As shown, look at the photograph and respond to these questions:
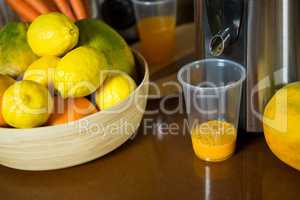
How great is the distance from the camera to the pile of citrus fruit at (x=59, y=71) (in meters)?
0.66

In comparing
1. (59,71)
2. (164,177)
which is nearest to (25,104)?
(59,71)

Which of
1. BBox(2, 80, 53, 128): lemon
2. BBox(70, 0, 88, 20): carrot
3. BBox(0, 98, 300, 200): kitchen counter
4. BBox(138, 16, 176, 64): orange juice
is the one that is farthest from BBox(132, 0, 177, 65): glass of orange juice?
BBox(2, 80, 53, 128): lemon

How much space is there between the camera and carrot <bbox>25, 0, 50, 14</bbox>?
2.80ft

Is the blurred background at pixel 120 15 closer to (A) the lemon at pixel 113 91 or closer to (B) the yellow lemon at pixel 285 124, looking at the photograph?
(A) the lemon at pixel 113 91

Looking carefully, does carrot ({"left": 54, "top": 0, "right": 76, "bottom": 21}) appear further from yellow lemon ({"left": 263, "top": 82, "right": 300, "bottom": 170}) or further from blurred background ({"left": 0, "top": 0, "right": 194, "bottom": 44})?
yellow lemon ({"left": 263, "top": 82, "right": 300, "bottom": 170})

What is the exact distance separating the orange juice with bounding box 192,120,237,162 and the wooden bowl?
98 mm

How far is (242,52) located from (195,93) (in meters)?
0.09

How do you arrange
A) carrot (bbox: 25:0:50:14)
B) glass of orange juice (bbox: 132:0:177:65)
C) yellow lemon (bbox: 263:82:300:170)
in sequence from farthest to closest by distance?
glass of orange juice (bbox: 132:0:177:65) < carrot (bbox: 25:0:50:14) < yellow lemon (bbox: 263:82:300:170)

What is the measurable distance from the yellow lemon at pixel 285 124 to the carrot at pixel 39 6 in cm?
42

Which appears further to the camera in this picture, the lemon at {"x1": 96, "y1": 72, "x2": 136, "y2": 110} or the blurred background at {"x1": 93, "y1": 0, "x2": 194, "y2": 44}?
the blurred background at {"x1": 93, "y1": 0, "x2": 194, "y2": 44}

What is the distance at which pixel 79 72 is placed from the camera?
661mm

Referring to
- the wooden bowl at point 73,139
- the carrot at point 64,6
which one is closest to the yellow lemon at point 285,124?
the wooden bowl at point 73,139

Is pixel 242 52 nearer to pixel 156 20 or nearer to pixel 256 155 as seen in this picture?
pixel 256 155

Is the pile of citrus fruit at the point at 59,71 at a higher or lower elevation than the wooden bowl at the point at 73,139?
higher
